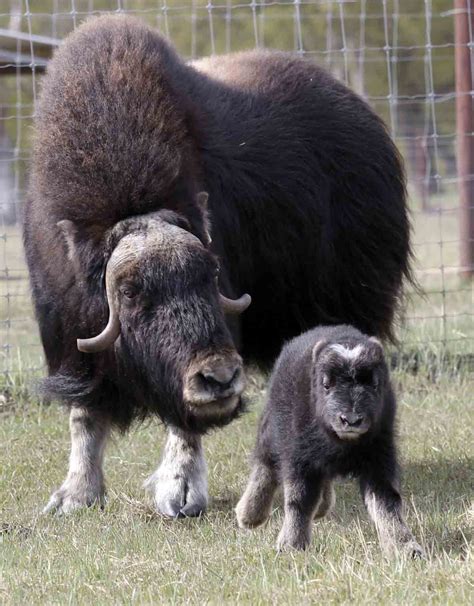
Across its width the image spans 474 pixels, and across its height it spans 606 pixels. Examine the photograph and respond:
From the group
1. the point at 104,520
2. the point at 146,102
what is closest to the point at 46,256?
the point at 146,102

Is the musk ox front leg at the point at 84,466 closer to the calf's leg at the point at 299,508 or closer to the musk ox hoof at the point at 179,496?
the musk ox hoof at the point at 179,496

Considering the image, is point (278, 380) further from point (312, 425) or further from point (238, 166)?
point (238, 166)

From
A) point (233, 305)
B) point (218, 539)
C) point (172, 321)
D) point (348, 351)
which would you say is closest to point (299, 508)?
point (218, 539)

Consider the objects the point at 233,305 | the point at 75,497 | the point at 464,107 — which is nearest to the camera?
the point at 233,305

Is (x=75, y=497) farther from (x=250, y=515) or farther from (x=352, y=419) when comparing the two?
(x=352, y=419)

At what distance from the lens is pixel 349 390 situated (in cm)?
320

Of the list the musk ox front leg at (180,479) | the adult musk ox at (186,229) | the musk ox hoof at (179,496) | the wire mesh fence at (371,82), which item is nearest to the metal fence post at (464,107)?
the wire mesh fence at (371,82)

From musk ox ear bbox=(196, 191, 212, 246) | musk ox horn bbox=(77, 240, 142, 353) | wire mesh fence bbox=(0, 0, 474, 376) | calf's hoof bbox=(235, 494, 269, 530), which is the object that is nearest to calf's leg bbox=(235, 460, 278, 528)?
calf's hoof bbox=(235, 494, 269, 530)

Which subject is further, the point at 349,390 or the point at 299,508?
the point at 299,508

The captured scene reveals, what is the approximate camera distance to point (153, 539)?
3594 millimetres

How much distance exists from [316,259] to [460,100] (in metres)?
2.95

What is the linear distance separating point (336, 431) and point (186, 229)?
0.90 metres

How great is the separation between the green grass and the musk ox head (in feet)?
1.38

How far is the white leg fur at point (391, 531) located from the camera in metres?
3.23
